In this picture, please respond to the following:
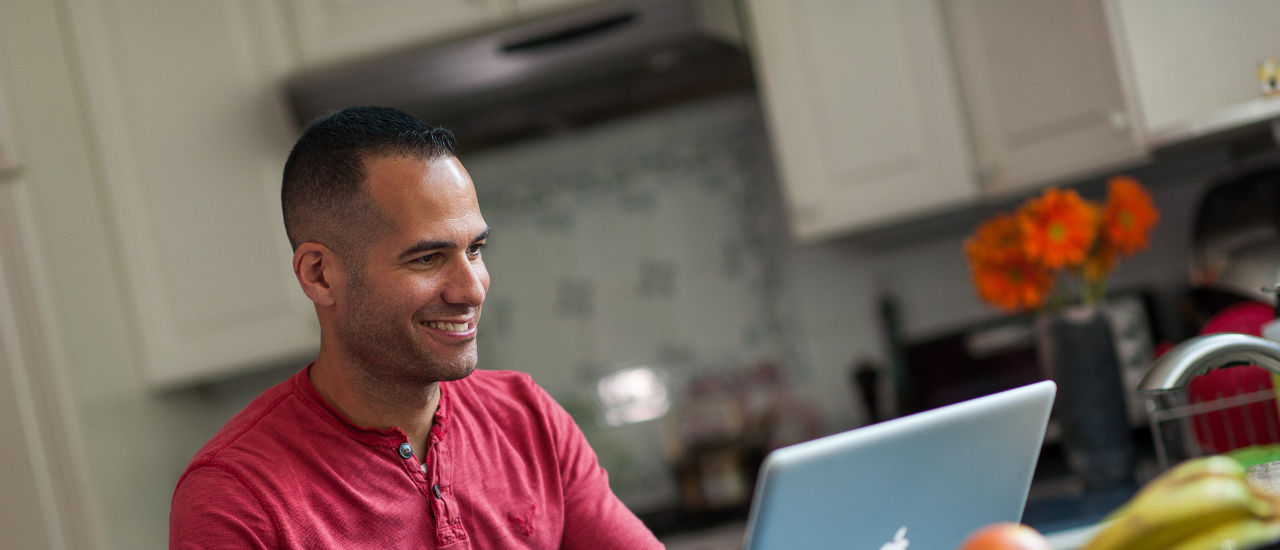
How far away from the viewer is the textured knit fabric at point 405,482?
3.61 feet

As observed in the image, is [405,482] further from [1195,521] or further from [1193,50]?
[1193,50]

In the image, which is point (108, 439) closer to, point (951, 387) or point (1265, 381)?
point (951, 387)

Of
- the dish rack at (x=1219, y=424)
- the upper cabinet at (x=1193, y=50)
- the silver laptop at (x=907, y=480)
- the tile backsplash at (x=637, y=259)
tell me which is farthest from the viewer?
the tile backsplash at (x=637, y=259)

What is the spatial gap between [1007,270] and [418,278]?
3.96 feet

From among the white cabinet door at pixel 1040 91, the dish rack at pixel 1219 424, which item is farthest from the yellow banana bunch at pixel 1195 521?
the white cabinet door at pixel 1040 91

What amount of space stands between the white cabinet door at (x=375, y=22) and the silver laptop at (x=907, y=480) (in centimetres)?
171

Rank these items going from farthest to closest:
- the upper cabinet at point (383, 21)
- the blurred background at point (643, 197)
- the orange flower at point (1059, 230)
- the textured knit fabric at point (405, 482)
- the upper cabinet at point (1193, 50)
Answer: the upper cabinet at point (383, 21)
the blurred background at point (643, 197)
the upper cabinet at point (1193, 50)
the orange flower at point (1059, 230)
the textured knit fabric at point (405, 482)

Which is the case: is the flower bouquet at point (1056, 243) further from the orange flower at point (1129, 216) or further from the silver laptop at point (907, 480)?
the silver laptop at point (907, 480)

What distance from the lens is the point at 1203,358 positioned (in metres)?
0.98

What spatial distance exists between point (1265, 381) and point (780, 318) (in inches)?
45.2

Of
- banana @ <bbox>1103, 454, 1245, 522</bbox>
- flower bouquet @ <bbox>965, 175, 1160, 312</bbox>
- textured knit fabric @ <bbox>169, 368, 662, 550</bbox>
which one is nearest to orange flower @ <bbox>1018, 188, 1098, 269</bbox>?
flower bouquet @ <bbox>965, 175, 1160, 312</bbox>

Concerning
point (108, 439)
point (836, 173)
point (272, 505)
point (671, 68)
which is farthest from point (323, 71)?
point (272, 505)

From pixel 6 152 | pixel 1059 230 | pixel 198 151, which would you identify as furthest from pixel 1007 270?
pixel 6 152

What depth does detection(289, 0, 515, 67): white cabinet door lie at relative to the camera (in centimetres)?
239
